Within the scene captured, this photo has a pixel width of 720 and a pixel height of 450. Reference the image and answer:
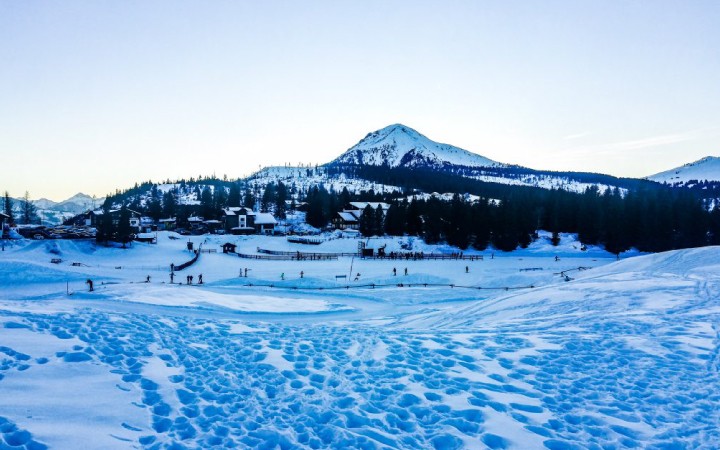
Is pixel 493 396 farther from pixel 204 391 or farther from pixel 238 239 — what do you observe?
pixel 238 239

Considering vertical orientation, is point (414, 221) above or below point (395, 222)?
above

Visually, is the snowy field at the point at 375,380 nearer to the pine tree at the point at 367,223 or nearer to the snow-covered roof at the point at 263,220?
the pine tree at the point at 367,223

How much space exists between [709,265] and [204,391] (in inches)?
1007

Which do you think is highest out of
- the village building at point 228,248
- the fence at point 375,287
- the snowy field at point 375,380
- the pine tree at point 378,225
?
the pine tree at point 378,225

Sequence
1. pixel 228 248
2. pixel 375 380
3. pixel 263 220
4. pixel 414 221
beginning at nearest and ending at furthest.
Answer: pixel 375 380 → pixel 228 248 → pixel 414 221 → pixel 263 220

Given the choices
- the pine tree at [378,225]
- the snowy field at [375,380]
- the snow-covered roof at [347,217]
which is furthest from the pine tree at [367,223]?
the snowy field at [375,380]

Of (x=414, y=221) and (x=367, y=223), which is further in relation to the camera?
(x=414, y=221)

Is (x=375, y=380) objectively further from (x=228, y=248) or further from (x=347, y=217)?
(x=347, y=217)

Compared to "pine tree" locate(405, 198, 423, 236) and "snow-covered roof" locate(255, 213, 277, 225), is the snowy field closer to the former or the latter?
"pine tree" locate(405, 198, 423, 236)

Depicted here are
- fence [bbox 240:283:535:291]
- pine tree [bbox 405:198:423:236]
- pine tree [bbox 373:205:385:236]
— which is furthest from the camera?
pine tree [bbox 373:205:385:236]

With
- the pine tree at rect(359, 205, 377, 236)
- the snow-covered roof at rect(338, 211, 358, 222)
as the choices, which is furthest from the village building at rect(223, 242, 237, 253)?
the snow-covered roof at rect(338, 211, 358, 222)

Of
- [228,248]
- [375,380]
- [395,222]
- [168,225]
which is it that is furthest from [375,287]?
[168,225]

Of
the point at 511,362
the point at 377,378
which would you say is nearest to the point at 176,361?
the point at 377,378

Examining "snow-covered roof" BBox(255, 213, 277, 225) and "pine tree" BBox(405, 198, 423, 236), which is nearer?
"pine tree" BBox(405, 198, 423, 236)
